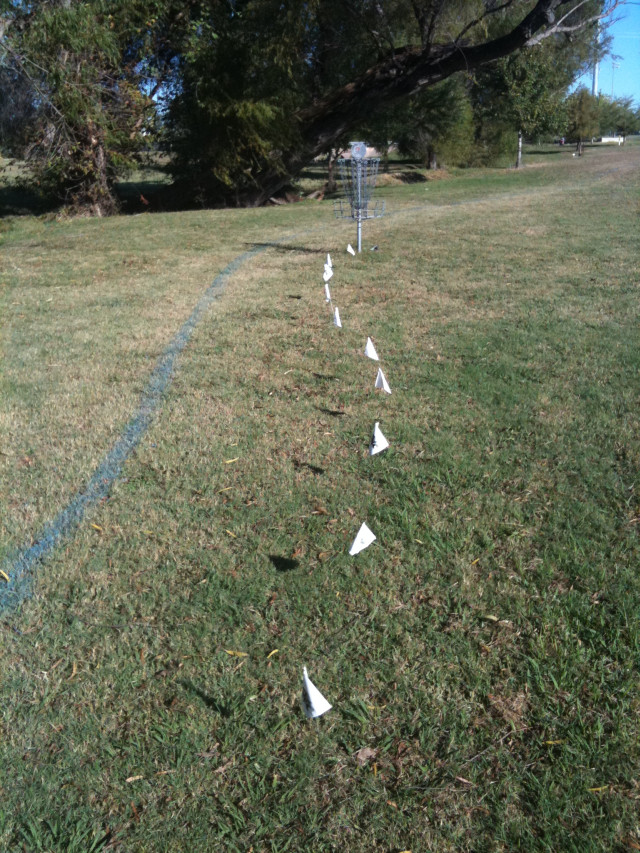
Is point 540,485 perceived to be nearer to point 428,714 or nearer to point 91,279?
point 428,714

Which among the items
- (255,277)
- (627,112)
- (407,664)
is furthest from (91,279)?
(627,112)

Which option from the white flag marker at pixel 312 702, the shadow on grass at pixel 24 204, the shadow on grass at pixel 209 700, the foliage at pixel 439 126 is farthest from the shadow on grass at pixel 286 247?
the foliage at pixel 439 126

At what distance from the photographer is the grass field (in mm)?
2143

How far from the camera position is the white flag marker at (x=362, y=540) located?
3.14m

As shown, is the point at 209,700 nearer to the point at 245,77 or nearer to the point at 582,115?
the point at 245,77

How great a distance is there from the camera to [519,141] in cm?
4181

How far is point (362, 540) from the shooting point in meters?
3.15

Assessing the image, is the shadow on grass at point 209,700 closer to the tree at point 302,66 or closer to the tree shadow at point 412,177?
the tree at point 302,66

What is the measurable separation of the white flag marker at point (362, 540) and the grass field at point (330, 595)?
0.11 metres

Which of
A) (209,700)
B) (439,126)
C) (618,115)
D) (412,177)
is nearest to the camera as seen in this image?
(209,700)

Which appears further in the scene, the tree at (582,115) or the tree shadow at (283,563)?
the tree at (582,115)

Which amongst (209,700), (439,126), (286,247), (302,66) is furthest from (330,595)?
(439,126)

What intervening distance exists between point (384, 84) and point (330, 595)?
19.4 m

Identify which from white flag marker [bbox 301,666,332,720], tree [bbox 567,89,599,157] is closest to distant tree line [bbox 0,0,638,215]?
white flag marker [bbox 301,666,332,720]
